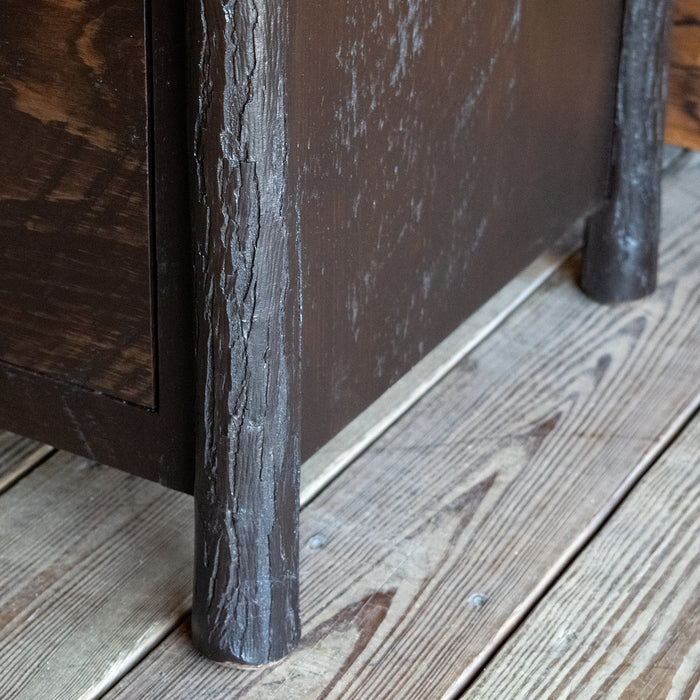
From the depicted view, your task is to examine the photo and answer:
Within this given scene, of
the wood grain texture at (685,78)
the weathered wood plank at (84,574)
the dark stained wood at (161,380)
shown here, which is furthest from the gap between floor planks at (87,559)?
the wood grain texture at (685,78)

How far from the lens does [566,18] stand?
106 cm

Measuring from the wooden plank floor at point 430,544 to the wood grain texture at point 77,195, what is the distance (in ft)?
0.60

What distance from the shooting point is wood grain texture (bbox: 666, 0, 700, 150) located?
1.37 m

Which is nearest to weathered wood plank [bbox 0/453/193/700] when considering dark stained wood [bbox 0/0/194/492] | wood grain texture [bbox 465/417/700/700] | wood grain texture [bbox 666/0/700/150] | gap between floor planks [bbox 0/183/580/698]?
gap between floor planks [bbox 0/183/580/698]

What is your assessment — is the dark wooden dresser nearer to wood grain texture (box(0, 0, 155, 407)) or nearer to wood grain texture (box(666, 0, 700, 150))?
wood grain texture (box(0, 0, 155, 407))

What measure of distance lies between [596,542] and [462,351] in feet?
1.00

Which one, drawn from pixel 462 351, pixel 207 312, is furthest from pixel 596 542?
pixel 207 312

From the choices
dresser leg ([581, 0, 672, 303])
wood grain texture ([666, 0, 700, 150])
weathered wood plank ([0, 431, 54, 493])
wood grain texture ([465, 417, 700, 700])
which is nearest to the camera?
wood grain texture ([465, 417, 700, 700])

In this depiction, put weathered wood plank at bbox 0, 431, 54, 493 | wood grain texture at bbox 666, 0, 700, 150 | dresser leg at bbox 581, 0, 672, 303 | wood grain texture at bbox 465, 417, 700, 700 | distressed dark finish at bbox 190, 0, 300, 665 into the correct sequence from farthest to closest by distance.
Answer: wood grain texture at bbox 666, 0, 700, 150
dresser leg at bbox 581, 0, 672, 303
weathered wood plank at bbox 0, 431, 54, 493
wood grain texture at bbox 465, 417, 700, 700
distressed dark finish at bbox 190, 0, 300, 665

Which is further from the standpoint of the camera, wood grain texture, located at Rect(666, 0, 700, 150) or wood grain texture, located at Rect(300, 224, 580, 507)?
wood grain texture, located at Rect(666, 0, 700, 150)

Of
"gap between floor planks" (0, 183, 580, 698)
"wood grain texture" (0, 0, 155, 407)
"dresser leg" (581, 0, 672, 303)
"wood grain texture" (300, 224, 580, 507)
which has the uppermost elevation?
"wood grain texture" (0, 0, 155, 407)

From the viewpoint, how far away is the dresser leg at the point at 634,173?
1.20 metres

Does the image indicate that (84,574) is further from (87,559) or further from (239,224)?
(239,224)

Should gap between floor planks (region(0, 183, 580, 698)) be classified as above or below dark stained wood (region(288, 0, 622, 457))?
below
